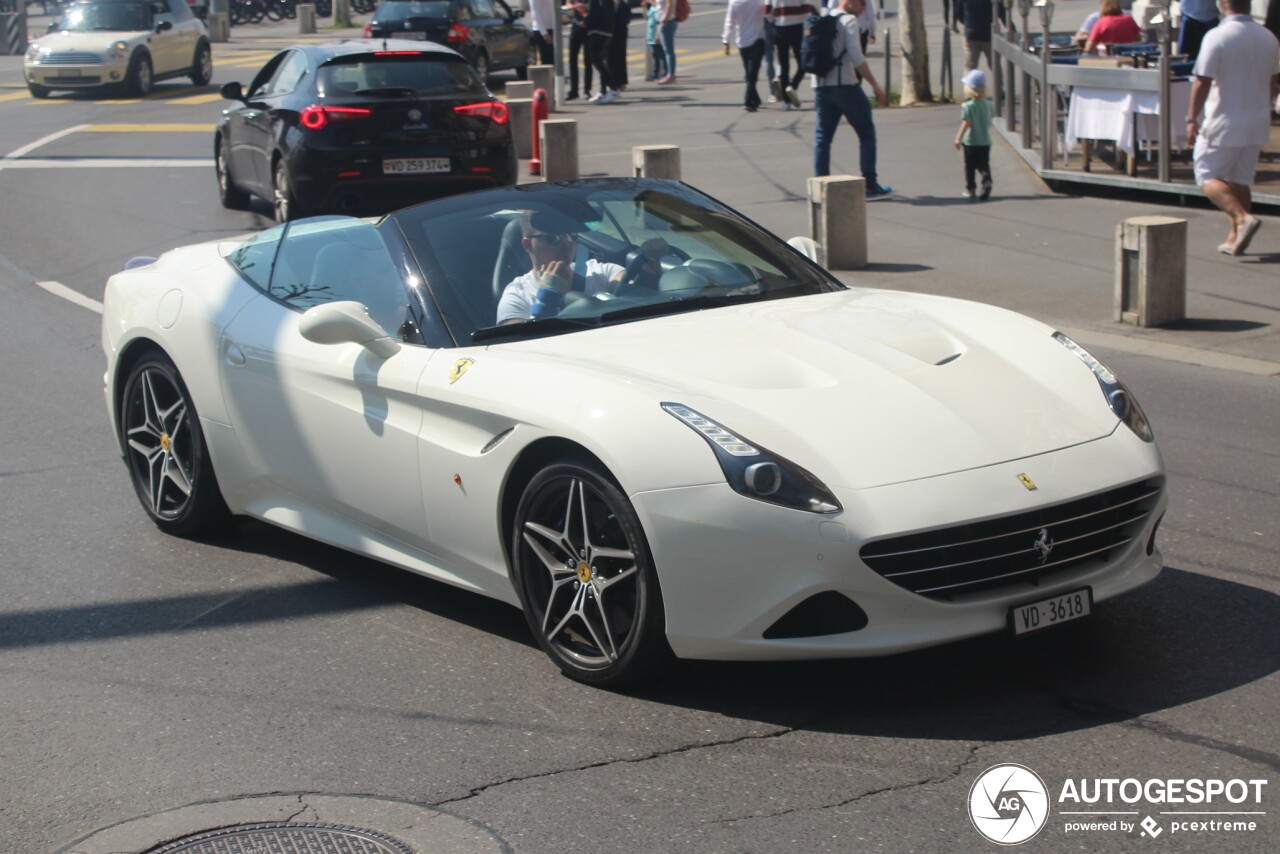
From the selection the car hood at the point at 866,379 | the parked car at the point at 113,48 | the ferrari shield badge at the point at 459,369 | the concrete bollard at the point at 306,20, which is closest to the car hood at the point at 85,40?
the parked car at the point at 113,48

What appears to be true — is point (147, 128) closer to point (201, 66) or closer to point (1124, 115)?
point (201, 66)

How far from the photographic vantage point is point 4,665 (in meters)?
5.22

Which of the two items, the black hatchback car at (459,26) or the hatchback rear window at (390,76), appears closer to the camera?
the hatchback rear window at (390,76)

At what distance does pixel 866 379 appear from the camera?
4809 millimetres

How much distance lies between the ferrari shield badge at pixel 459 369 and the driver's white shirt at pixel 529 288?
288 mm

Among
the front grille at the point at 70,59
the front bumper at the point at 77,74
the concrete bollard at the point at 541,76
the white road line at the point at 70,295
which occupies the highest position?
the front grille at the point at 70,59

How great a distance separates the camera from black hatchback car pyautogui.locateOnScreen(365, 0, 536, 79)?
2917 centimetres

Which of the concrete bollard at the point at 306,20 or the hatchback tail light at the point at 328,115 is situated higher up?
the concrete bollard at the point at 306,20

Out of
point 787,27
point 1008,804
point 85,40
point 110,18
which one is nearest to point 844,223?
point 1008,804

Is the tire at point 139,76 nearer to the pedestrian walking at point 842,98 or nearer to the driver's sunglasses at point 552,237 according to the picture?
the pedestrian walking at point 842,98

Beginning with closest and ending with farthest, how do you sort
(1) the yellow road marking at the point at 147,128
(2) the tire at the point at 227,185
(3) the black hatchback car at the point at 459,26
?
(2) the tire at the point at 227,185
(1) the yellow road marking at the point at 147,128
(3) the black hatchback car at the point at 459,26

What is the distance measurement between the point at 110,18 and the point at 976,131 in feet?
69.8

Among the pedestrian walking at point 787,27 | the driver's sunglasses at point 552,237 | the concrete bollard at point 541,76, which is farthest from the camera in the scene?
the concrete bollard at point 541,76

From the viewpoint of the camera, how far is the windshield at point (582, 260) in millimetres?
5527
